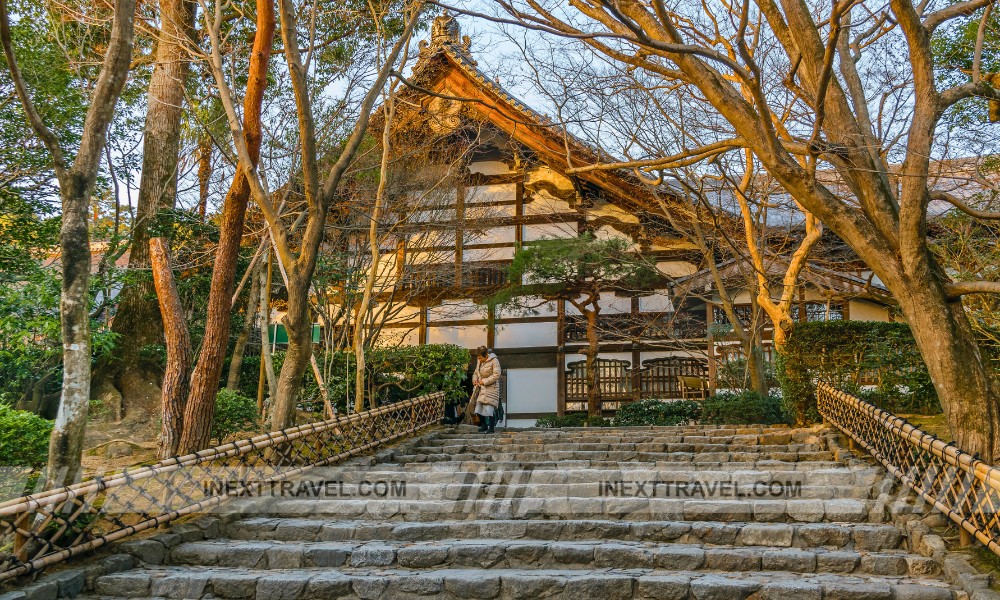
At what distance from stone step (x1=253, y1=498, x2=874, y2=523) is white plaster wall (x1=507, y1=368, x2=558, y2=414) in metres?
9.37

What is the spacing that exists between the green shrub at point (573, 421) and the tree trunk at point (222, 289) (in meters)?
8.01

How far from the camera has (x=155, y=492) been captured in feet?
22.6

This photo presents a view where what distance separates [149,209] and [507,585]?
35.0 feet

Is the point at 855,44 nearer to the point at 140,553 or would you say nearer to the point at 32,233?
the point at 140,553

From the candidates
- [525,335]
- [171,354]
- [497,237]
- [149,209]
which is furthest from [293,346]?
[497,237]

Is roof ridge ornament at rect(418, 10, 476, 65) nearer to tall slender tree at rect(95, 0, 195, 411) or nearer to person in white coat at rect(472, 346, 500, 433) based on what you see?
tall slender tree at rect(95, 0, 195, 411)

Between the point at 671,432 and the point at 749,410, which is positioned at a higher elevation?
the point at 749,410

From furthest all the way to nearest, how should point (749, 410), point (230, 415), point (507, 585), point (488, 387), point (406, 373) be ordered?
point (406, 373) < point (488, 387) < point (749, 410) < point (230, 415) < point (507, 585)

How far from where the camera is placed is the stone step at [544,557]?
5516mm

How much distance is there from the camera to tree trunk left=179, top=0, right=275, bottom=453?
8578 millimetres

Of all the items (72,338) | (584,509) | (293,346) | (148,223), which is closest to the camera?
(72,338)

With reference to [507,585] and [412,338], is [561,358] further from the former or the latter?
[507,585]

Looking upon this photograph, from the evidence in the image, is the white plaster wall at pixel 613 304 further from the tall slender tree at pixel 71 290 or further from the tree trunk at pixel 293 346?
the tall slender tree at pixel 71 290

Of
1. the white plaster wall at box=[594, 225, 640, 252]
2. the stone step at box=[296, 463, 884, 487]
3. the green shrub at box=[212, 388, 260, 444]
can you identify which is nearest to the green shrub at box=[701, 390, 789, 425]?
the stone step at box=[296, 463, 884, 487]
